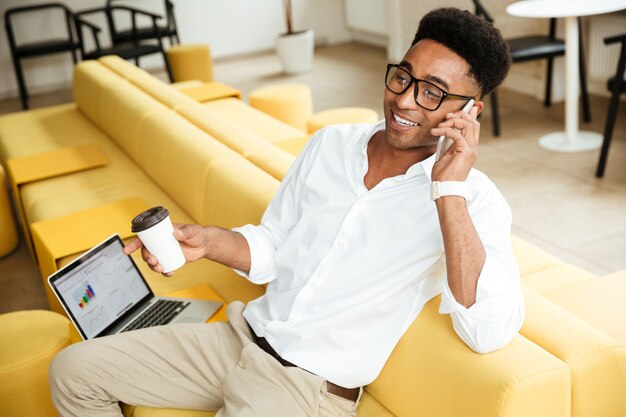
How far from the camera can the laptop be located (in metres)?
2.13

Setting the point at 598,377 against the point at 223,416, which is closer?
the point at 598,377

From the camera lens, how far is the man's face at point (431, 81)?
1.67 m

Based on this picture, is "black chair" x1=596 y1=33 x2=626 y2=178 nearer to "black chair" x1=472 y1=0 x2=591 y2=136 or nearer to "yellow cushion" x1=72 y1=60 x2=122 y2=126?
"black chair" x1=472 y1=0 x2=591 y2=136

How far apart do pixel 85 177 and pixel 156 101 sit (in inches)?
22.5

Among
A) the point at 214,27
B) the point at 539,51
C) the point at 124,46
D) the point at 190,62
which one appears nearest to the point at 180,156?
the point at 539,51

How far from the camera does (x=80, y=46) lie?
7.54 metres

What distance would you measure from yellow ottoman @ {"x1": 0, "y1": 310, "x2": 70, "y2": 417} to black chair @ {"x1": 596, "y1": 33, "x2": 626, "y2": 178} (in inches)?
118

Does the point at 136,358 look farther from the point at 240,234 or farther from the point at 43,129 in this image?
the point at 43,129

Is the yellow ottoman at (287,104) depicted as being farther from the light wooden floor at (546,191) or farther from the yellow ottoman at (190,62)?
the yellow ottoman at (190,62)

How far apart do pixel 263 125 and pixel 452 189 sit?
2944 millimetres

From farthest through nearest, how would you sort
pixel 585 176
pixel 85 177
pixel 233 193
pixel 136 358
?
pixel 585 176, pixel 85 177, pixel 233 193, pixel 136 358

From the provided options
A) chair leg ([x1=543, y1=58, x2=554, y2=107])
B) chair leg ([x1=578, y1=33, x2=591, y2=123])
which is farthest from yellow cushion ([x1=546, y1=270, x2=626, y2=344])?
chair leg ([x1=543, y1=58, x2=554, y2=107])

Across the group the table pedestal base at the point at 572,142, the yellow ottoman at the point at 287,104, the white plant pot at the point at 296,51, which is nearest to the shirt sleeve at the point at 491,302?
the table pedestal base at the point at 572,142

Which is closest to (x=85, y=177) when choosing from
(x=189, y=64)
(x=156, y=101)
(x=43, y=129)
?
(x=156, y=101)
